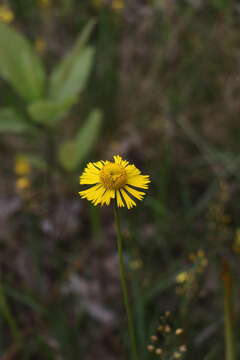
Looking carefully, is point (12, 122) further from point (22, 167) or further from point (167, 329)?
point (167, 329)

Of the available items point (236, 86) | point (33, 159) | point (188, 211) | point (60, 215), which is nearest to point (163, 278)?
point (188, 211)

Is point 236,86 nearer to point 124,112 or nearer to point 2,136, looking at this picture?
point 124,112

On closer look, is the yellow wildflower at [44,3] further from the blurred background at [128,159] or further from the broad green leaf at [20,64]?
the broad green leaf at [20,64]

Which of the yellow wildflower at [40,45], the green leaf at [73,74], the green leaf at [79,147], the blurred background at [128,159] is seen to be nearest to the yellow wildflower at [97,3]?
the blurred background at [128,159]

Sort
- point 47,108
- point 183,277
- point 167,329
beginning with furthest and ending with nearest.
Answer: point 47,108, point 183,277, point 167,329

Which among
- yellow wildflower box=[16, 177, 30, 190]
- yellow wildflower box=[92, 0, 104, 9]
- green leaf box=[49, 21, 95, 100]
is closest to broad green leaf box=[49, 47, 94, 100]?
green leaf box=[49, 21, 95, 100]

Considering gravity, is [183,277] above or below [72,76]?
below

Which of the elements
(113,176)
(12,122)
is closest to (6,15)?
Answer: (12,122)

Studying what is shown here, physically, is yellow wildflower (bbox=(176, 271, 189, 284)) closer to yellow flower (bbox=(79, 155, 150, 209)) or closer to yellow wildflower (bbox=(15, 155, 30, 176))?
yellow flower (bbox=(79, 155, 150, 209))
